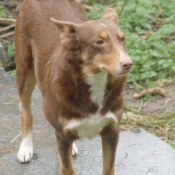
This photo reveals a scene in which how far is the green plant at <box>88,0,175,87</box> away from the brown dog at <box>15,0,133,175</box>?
228 centimetres

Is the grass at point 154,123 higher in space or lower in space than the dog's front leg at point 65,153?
lower

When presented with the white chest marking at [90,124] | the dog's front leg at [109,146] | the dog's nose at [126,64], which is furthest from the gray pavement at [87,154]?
the dog's nose at [126,64]

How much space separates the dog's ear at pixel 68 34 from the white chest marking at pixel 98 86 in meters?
0.26

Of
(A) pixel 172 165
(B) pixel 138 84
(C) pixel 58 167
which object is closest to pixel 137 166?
(A) pixel 172 165

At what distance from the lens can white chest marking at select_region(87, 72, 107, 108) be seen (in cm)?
393

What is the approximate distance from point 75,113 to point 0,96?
93.4 inches

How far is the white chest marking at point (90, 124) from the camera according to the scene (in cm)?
409

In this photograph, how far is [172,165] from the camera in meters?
4.84

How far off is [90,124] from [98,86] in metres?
0.32

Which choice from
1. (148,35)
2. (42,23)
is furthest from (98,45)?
(148,35)

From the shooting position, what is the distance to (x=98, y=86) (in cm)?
399

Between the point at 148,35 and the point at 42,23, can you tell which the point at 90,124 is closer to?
the point at 42,23

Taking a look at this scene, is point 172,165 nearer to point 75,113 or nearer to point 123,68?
point 75,113

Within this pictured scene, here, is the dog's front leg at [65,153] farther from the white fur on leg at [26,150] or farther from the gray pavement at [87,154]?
the white fur on leg at [26,150]
